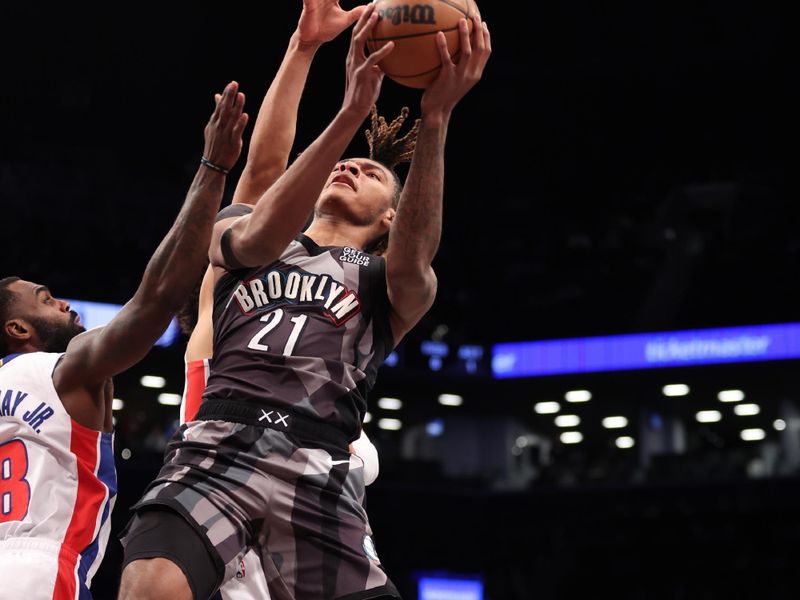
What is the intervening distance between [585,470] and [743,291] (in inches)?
212

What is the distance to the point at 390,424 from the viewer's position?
92.8ft

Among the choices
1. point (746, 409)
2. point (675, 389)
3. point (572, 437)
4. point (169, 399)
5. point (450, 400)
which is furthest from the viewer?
point (572, 437)

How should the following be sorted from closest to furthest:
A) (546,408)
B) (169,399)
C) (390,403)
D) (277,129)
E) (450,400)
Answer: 1. (277,129)
2. (169,399)
3. (390,403)
4. (450,400)
5. (546,408)

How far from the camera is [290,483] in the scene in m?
3.37

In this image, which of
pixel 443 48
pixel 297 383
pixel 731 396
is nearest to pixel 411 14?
pixel 443 48

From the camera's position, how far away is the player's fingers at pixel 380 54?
3346 mm

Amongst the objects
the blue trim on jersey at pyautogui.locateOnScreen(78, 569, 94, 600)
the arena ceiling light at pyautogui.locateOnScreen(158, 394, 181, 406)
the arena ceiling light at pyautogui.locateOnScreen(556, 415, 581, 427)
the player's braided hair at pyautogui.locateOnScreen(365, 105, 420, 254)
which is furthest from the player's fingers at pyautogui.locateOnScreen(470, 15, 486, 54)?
the arena ceiling light at pyautogui.locateOnScreen(556, 415, 581, 427)

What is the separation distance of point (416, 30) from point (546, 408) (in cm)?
2574

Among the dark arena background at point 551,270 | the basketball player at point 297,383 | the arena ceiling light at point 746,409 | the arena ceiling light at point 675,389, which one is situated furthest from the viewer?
the arena ceiling light at point 746,409

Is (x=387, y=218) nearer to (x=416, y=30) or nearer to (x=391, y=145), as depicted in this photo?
(x=391, y=145)

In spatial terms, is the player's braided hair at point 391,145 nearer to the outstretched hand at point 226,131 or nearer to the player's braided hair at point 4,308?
the outstretched hand at point 226,131

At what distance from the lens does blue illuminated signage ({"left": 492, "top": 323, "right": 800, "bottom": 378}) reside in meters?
24.4

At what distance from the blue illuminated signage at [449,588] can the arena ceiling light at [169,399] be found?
269 inches

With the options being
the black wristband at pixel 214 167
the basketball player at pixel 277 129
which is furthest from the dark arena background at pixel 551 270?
the black wristband at pixel 214 167
